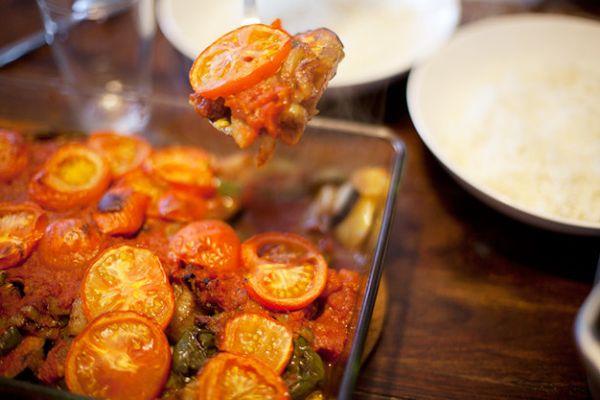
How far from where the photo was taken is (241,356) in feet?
3.88

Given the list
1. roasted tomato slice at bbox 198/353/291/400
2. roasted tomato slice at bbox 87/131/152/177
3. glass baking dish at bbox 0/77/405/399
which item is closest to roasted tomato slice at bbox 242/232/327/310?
roasted tomato slice at bbox 198/353/291/400

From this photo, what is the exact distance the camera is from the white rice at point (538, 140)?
5.90 ft

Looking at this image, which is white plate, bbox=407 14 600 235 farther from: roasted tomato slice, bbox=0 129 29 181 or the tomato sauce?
roasted tomato slice, bbox=0 129 29 181

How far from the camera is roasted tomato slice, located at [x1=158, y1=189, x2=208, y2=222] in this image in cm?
158

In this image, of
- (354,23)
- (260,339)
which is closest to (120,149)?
(260,339)

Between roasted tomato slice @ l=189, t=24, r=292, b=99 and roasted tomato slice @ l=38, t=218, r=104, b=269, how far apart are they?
481mm

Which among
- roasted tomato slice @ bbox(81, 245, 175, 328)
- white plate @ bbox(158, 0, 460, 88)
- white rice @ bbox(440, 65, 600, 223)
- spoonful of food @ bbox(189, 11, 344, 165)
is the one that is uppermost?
spoonful of food @ bbox(189, 11, 344, 165)

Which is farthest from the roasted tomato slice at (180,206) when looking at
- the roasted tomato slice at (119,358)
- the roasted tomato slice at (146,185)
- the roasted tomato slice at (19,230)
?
the roasted tomato slice at (119,358)

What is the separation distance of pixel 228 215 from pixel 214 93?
584 millimetres

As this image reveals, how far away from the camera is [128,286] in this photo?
1.30 metres

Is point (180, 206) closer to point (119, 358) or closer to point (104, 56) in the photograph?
point (119, 358)

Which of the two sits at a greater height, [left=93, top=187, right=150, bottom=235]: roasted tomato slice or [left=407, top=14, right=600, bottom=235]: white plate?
[left=93, top=187, right=150, bottom=235]: roasted tomato slice

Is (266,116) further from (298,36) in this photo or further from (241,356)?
(241,356)

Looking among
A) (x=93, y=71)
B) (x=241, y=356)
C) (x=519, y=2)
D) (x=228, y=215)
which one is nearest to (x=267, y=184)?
(x=228, y=215)
